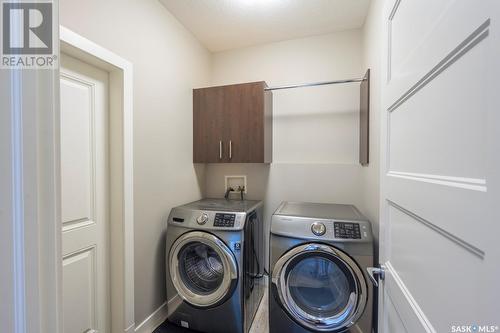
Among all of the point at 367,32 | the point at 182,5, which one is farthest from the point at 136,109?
the point at 367,32

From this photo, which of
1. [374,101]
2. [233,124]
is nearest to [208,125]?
[233,124]

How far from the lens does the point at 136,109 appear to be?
1562 mm

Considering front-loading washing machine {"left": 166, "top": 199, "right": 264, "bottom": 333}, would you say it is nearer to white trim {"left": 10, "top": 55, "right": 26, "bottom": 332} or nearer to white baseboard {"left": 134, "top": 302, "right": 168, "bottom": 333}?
white baseboard {"left": 134, "top": 302, "right": 168, "bottom": 333}

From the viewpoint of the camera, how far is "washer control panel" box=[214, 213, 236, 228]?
5.10 ft

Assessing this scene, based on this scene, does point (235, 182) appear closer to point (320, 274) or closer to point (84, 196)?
point (320, 274)

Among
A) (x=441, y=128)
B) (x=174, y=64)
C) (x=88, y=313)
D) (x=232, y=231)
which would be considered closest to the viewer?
(x=441, y=128)

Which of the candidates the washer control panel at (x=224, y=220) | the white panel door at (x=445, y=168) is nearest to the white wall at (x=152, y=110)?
the washer control panel at (x=224, y=220)

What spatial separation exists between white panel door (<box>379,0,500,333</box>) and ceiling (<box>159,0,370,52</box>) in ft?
3.91

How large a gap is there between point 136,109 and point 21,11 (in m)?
1.22

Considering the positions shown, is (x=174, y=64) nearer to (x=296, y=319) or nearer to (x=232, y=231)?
(x=232, y=231)
